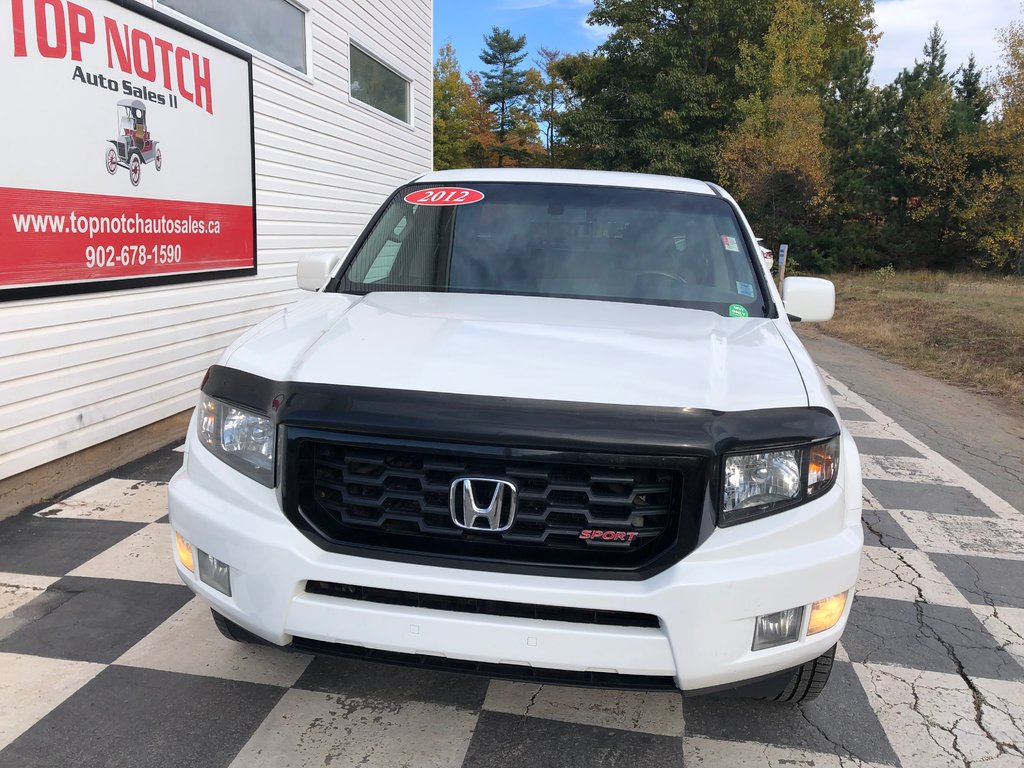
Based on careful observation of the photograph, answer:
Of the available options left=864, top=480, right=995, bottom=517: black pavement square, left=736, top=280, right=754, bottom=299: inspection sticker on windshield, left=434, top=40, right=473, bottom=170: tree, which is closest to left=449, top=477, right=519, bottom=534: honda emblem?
left=736, top=280, right=754, bottom=299: inspection sticker on windshield

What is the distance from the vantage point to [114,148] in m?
4.83

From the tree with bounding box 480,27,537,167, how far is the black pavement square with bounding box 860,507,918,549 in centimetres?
5177

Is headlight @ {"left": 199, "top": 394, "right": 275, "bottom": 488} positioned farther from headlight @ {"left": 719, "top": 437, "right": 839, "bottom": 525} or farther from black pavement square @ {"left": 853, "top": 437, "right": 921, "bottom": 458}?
black pavement square @ {"left": 853, "top": 437, "right": 921, "bottom": 458}

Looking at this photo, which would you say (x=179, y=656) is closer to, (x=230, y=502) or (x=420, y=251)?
(x=230, y=502)

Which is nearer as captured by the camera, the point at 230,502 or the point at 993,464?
the point at 230,502

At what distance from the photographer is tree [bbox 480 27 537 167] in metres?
55.2

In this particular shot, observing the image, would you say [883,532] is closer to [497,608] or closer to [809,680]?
[809,680]

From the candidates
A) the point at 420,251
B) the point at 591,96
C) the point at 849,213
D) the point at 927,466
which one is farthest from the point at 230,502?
the point at 591,96

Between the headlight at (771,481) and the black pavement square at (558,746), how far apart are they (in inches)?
34.8

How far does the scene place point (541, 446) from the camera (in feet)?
6.48

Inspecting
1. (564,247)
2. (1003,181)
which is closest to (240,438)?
(564,247)

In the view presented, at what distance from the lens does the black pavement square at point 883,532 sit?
13.8 ft

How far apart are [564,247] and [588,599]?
1827 millimetres

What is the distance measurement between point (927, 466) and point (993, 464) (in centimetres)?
66
